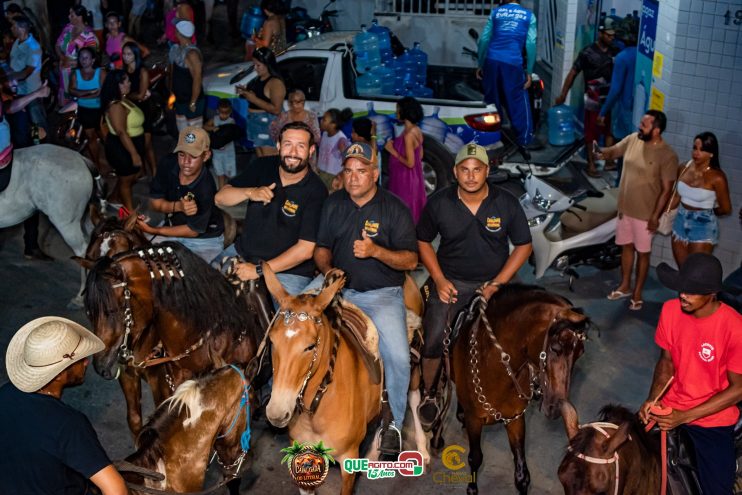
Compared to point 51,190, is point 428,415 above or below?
below

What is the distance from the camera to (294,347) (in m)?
5.05

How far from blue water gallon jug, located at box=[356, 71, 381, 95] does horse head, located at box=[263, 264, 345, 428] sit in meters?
7.44

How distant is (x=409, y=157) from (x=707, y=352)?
213 inches

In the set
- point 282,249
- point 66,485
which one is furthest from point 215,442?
point 282,249

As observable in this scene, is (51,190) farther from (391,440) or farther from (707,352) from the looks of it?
(707,352)

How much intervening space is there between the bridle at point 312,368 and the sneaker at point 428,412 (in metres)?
1.66

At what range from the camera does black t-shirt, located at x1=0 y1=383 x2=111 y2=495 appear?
409cm

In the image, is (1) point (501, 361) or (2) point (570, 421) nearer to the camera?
(2) point (570, 421)

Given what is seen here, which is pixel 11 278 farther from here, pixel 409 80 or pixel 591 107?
pixel 591 107

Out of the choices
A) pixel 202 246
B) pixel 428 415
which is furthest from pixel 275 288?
pixel 428 415

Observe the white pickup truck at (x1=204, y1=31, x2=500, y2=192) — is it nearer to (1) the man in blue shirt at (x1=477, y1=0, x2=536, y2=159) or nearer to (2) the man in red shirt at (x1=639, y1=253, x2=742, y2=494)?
(1) the man in blue shirt at (x1=477, y1=0, x2=536, y2=159)

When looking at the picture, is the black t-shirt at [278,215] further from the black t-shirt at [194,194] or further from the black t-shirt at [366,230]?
the black t-shirt at [194,194]

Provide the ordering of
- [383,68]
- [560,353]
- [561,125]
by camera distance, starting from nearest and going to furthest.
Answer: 1. [560,353]
2. [383,68]
3. [561,125]

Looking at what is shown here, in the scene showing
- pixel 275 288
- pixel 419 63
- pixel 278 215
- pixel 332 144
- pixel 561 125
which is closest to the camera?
pixel 275 288
